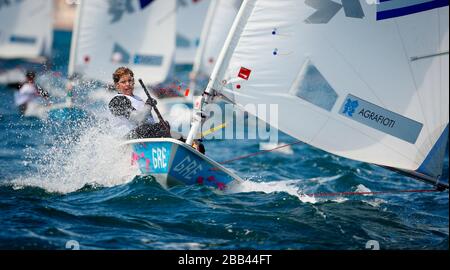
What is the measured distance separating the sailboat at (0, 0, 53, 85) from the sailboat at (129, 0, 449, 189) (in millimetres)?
16285

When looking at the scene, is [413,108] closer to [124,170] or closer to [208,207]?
[208,207]

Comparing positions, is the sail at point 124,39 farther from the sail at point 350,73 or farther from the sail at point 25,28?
the sail at point 350,73

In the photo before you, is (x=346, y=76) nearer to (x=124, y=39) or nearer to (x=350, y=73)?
(x=350, y=73)

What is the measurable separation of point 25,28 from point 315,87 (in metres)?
17.6

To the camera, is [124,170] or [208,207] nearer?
[208,207]

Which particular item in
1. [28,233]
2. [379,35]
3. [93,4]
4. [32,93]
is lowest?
[28,233]

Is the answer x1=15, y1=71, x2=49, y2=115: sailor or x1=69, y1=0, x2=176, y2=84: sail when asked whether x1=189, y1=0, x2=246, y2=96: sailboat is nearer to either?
x1=69, y1=0, x2=176, y2=84: sail

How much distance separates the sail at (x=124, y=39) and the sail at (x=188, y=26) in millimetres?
2780

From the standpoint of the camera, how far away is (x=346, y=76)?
7.18 metres

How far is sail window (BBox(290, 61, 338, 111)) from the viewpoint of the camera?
7.19 m

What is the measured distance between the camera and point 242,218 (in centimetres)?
656

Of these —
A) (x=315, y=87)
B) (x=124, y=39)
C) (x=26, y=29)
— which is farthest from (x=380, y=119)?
(x=26, y=29)

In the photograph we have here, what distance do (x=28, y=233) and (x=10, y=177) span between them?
238cm
